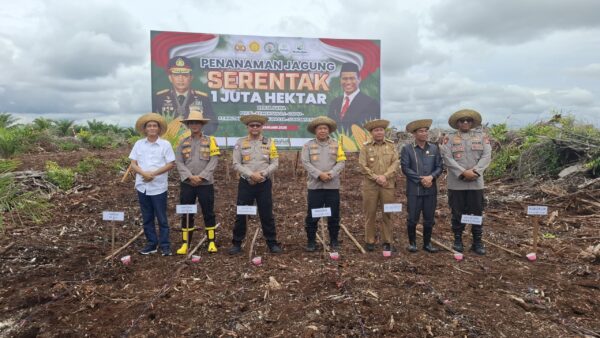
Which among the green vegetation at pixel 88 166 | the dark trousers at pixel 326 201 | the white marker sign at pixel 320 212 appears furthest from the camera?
the green vegetation at pixel 88 166

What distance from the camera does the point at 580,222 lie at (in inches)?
255

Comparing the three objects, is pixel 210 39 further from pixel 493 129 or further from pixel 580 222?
pixel 493 129

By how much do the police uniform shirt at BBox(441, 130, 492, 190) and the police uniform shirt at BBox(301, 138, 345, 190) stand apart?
1.34 m

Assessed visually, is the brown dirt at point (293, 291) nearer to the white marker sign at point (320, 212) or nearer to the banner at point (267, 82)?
the white marker sign at point (320, 212)

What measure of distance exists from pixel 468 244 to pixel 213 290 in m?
3.57

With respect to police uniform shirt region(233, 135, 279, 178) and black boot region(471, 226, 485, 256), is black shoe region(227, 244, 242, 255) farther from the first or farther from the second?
black boot region(471, 226, 485, 256)

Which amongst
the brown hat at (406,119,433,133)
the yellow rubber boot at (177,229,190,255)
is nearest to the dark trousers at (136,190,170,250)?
the yellow rubber boot at (177,229,190,255)

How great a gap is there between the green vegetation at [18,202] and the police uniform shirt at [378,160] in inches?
192

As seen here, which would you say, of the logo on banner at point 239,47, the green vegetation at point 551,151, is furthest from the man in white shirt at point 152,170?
the green vegetation at point 551,151

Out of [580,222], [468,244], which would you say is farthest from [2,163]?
[580,222]

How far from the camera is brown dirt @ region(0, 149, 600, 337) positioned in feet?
10.7

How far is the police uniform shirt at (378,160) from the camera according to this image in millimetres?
5043

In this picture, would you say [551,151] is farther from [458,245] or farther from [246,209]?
[246,209]

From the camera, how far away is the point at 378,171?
16.7ft
